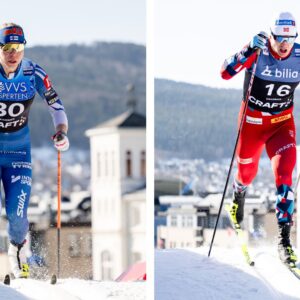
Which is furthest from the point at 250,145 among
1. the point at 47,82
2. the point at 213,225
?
the point at 47,82

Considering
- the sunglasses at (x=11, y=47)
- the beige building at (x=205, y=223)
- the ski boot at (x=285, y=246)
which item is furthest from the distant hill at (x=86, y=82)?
the ski boot at (x=285, y=246)

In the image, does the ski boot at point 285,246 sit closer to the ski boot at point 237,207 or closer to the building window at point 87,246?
the ski boot at point 237,207

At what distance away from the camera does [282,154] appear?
7.49 meters

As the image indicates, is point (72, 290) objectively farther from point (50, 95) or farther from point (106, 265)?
point (50, 95)

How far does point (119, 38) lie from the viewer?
7316mm

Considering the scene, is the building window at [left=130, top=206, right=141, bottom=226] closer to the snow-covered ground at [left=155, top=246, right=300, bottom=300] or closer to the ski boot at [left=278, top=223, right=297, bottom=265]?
the snow-covered ground at [left=155, top=246, right=300, bottom=300]

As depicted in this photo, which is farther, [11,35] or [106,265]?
[106,265]

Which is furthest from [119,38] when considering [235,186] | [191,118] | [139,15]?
[235,186]

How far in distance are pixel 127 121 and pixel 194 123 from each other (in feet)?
1.65

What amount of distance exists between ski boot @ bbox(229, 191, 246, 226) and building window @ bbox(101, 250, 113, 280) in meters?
0.83

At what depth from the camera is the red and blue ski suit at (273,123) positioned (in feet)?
24.3

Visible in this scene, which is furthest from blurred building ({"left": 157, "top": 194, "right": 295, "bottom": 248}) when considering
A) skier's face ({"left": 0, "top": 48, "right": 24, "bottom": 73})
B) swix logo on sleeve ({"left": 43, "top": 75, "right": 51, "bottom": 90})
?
skier's face ({"left": 0, "top": 48, "right": 24, "bottom": 73})

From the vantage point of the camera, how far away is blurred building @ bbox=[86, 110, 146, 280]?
730 centimetres

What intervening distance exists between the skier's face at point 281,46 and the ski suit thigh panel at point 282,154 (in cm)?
46
